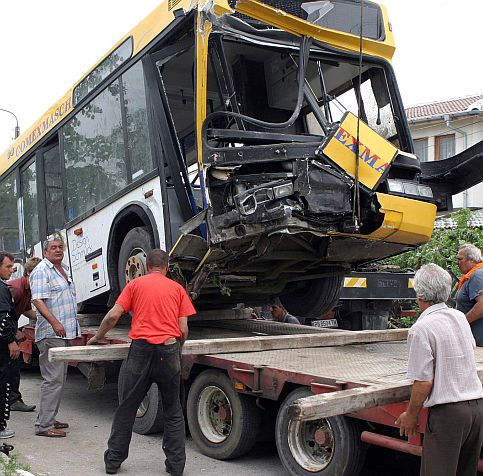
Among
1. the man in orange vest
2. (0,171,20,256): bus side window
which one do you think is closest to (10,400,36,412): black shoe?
(0,171,20,256): bus side window

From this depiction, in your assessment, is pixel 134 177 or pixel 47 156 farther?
pixel 47 156

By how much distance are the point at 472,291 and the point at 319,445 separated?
6.81 feet

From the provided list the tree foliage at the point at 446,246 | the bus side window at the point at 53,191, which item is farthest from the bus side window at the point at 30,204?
the tree foliage at the point at 446,246

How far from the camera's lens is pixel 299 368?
4863 millimetres

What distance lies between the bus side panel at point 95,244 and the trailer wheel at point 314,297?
2010mm

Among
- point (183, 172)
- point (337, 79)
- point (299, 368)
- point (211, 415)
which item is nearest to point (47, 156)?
point (183, 172)

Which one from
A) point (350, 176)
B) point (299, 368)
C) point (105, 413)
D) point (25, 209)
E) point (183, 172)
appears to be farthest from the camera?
point (25, 209)

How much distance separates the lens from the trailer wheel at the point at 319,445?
4.34 m

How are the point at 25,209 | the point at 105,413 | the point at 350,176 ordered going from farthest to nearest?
1. the point at 25,209
2. the point at 105,413
3. the point at 350,176

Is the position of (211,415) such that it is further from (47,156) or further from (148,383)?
(47,156)

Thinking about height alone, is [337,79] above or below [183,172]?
above

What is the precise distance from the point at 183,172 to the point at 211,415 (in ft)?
6.86

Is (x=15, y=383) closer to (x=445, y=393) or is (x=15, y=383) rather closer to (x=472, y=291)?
(x=472, y=291)

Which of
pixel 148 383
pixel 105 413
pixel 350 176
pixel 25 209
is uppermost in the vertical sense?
pixel 25 209
